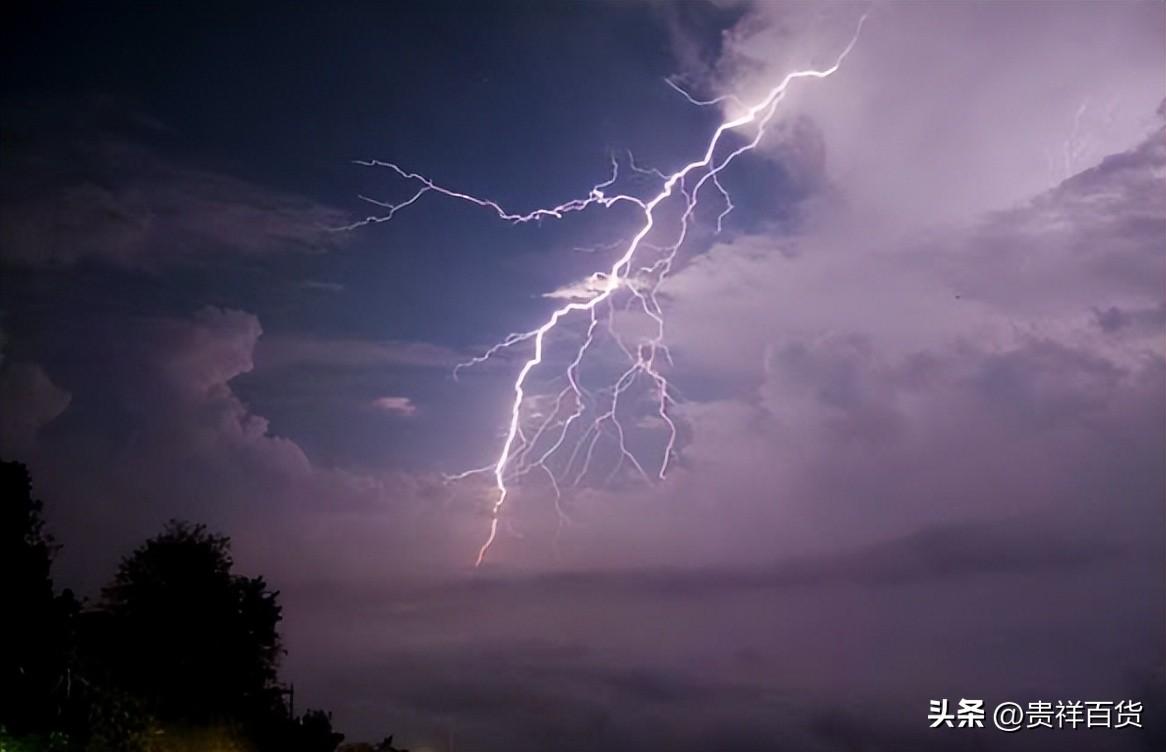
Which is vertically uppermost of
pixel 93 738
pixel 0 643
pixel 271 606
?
pixel 271 606

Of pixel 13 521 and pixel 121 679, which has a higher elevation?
pixel 13 521

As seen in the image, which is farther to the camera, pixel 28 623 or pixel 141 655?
pixel 141 655

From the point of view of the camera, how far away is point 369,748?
97.5ft

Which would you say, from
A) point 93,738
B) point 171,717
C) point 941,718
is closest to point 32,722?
point 93,738

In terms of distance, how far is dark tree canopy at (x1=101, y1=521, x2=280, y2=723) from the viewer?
62.8ft

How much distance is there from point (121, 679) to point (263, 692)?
2937 mm

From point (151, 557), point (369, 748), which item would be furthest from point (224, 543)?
point (369, 748)

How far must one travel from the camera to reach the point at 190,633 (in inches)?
775

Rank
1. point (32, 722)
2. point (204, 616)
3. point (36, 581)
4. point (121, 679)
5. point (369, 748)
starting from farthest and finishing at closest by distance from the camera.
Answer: point (369, 748), point (204, 616), point (121, 679), point (36, 581), point (32, 722)

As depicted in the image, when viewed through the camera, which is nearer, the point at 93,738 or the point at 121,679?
the point at 93,738

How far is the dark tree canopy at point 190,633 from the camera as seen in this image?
19.2m

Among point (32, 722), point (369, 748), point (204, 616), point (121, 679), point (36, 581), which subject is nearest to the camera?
point (32, 722)

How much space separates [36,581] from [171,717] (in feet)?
11.5

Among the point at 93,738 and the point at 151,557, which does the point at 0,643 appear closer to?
the point at 93,738
